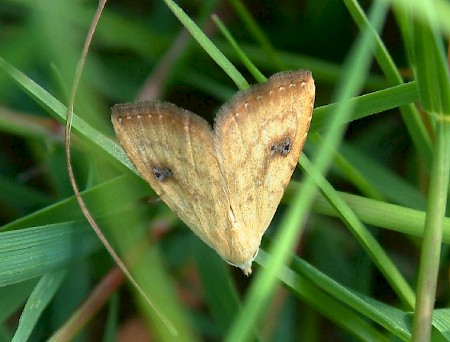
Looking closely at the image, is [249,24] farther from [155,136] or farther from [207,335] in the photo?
[207,335]

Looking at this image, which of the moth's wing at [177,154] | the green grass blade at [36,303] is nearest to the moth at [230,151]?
the moth's wing at [177,154]

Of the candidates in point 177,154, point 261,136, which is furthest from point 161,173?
point 261,136

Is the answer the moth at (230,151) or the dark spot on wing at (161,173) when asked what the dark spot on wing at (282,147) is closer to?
the moth at (230,151)

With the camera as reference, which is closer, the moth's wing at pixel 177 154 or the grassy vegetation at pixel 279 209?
the grassy vegetation at pixel 279 209

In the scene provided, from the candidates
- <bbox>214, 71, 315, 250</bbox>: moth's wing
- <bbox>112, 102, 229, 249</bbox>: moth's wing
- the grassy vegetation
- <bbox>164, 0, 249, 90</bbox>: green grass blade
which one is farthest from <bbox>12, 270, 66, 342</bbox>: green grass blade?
<bbox>164, 0, 249, 90</bbox>: green grass blade

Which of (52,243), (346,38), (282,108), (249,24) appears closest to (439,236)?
(282,108)

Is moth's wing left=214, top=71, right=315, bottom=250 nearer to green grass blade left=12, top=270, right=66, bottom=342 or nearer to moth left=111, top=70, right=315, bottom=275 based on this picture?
moth left=111, top=70, right=315, bottom=275
